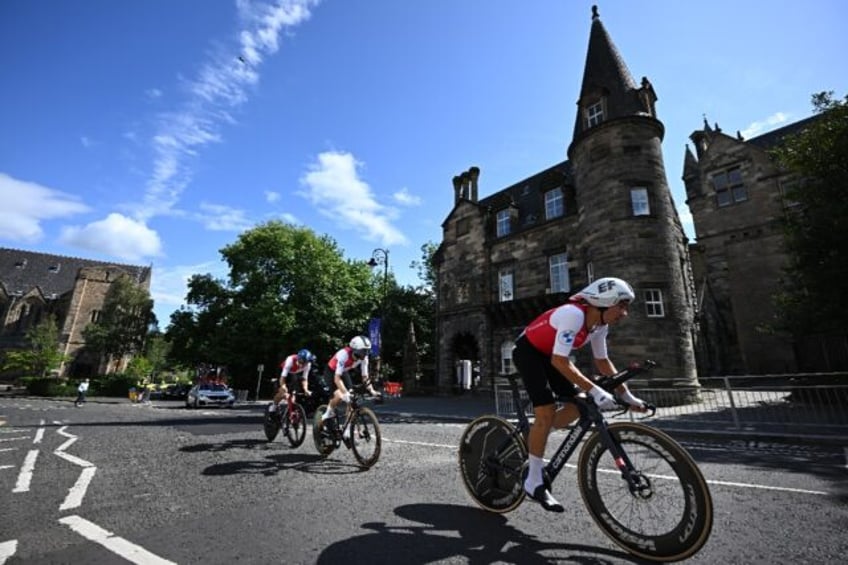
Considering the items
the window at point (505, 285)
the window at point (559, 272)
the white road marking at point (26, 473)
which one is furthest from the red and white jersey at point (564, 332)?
the window at point (505, 285)

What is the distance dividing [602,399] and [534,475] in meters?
0.95

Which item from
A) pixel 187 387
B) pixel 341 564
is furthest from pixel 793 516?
pixel 187 387

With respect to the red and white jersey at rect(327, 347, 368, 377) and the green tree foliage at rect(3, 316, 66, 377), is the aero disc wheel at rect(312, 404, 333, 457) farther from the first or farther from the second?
the green tree foliage at rect(3, 316, 66, 377)

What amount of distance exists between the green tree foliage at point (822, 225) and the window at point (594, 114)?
8.26 m

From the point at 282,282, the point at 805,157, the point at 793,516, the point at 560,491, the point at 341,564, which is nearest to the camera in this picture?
the point at 341,564

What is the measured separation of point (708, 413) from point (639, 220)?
378 inches

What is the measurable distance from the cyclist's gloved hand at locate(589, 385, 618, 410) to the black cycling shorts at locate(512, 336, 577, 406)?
0.53 meters

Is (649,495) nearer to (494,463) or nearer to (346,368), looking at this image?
(494,463)

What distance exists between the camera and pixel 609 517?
2.82 meters

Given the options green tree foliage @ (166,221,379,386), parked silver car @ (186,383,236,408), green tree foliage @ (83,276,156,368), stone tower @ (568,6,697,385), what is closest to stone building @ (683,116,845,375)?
stone tower @ (568,6,697,385)

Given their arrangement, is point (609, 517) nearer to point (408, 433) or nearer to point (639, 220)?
point (408, 433)

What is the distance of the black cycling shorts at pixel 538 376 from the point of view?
3301 mm

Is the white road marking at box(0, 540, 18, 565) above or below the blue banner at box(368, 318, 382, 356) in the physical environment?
below

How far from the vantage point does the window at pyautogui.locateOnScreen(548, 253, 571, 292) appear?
2172 centimetres
